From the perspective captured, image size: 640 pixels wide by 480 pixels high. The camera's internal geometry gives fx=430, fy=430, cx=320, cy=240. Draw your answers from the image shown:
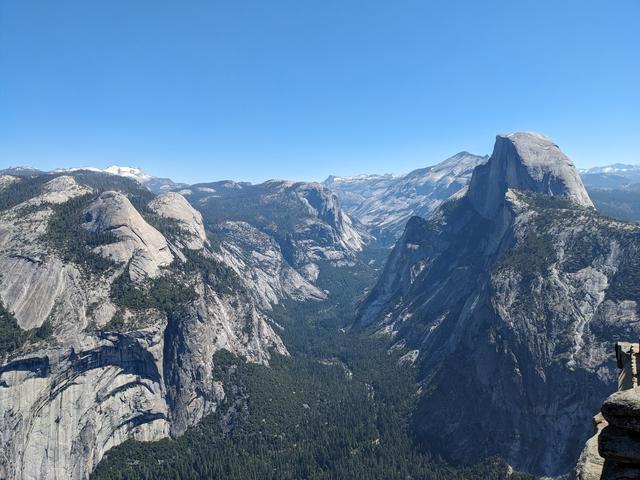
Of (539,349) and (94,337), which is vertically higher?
(539,349)

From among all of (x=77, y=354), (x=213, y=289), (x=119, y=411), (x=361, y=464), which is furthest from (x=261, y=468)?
(x=213, y=289)

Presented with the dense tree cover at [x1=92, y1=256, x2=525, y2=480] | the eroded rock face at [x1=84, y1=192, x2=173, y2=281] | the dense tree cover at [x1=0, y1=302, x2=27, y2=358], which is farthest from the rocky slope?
the dense tree cover at [x1=0, y1=302, x2=27, y2=358]

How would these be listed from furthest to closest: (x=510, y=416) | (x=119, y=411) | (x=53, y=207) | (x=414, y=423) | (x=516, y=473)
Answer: (x=53, y=207), (x=414, y=423), (x=119, y=411), (x=510, y=416), (x=516, y=473)

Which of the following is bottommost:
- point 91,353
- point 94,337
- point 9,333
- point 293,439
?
point 293,439

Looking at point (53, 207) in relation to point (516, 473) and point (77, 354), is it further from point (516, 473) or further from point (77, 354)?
point (516, 473)

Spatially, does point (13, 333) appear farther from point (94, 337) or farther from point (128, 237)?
point (128, 237)

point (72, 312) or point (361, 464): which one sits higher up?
point (72, 312)

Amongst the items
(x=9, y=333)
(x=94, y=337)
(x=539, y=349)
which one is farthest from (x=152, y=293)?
(x=539, y=349)
